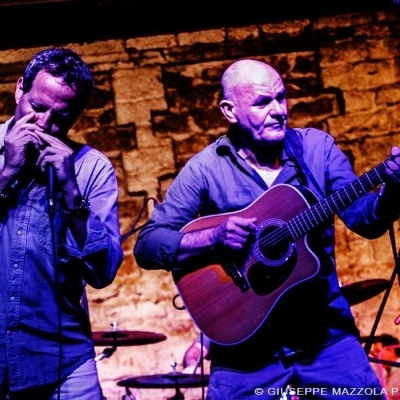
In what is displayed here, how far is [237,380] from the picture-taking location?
3.01 metres

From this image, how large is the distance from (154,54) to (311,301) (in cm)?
361

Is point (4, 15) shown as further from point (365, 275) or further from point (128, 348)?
point (365, 275)

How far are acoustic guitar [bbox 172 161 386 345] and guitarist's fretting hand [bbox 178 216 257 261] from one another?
0.06m

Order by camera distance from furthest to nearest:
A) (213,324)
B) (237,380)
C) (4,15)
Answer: (4,15) → (213,324) → (237,380)

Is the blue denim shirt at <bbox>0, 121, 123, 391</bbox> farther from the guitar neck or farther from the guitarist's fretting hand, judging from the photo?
the guitar neck

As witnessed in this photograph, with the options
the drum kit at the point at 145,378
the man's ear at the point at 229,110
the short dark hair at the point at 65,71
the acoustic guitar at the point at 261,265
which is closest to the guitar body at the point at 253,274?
the acoustic guitar at the point at 261,265

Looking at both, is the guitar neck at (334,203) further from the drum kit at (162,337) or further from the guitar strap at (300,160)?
the drum kit at (162,337)

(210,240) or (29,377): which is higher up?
(210,240)

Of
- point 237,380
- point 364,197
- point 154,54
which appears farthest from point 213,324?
point 154,54

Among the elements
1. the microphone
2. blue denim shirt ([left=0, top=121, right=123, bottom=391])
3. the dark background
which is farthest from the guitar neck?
the dark background

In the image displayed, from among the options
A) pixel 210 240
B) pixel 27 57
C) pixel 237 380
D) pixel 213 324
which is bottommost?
pixel 237 380

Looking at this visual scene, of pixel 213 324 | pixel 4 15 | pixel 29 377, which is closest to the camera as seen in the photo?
pixel 29 377

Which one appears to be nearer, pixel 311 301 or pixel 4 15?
pixel 311 301

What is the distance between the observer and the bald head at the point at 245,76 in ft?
11.6
